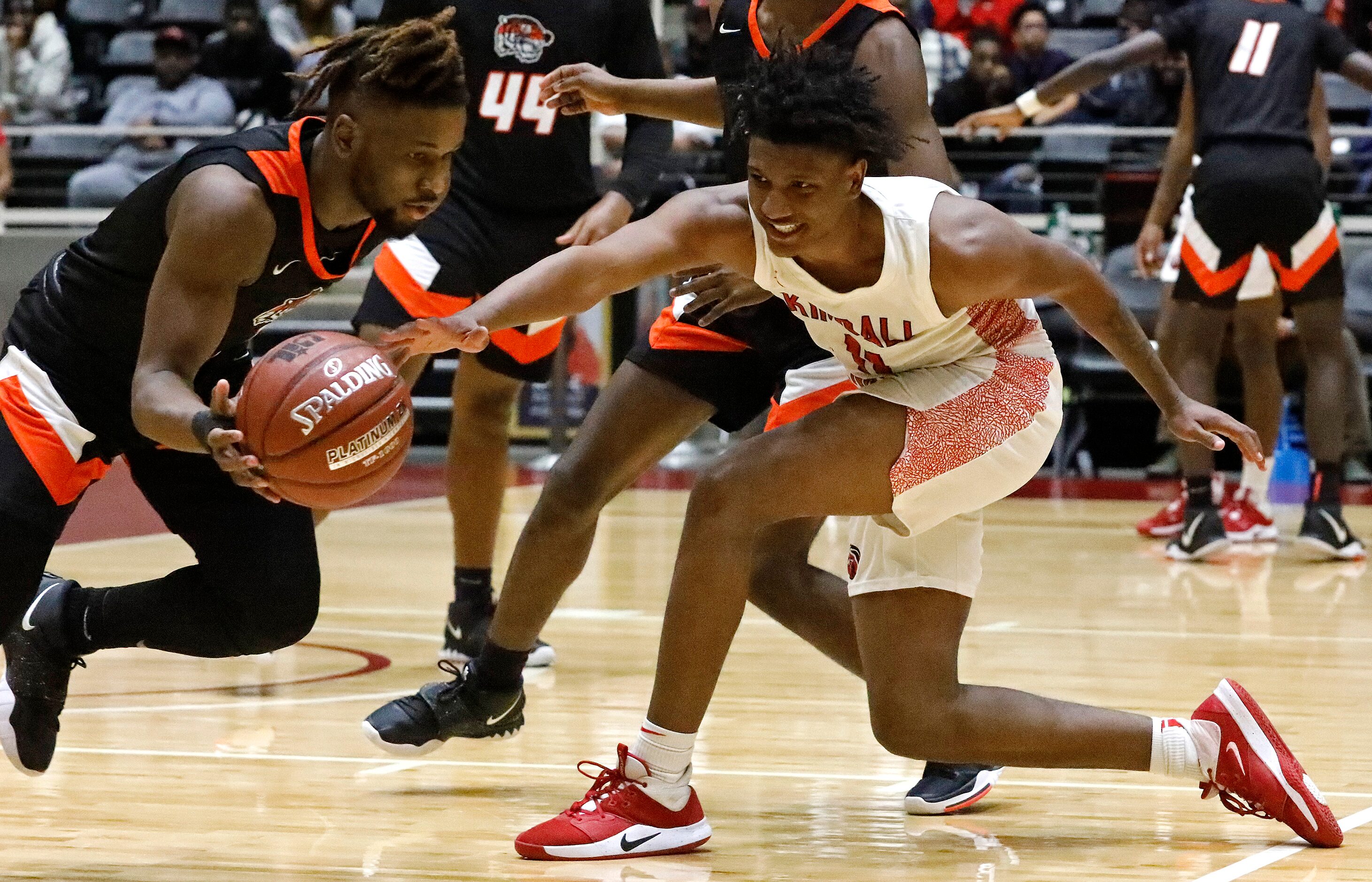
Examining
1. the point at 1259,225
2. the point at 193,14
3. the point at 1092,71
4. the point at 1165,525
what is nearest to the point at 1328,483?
the point at 1165,525

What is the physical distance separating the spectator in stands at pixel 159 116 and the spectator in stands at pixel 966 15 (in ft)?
15.4

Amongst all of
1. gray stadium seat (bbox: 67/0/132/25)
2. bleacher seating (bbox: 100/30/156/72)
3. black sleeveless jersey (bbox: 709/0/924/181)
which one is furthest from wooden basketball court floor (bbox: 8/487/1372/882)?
gray stadium seat (bbox: 67/0/132/25)

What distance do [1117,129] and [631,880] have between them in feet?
27.0

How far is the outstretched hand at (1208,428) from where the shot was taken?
3.18 metres

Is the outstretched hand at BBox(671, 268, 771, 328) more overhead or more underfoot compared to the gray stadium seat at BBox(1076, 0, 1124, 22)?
more overhead

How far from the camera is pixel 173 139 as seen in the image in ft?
40.5

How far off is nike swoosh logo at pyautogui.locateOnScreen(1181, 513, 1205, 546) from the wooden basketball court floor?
0.36m

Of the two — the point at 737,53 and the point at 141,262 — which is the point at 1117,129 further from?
the point at 141,262

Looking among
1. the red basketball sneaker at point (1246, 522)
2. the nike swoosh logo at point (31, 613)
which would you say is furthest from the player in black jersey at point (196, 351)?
the red basketball sneaker at point (1246, 522)

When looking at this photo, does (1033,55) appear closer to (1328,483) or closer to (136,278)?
(1328,483)

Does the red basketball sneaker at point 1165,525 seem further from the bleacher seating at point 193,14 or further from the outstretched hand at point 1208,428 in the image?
the bleacher seating at point 193,14

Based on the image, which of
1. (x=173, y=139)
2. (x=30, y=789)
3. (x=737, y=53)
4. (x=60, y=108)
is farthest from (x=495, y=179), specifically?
(x=60, y=108)

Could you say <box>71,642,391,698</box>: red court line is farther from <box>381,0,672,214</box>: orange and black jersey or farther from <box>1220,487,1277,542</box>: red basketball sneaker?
<box>1220,487,1277,542</box>: red basketball sneaker

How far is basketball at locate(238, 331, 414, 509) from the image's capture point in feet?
9.42
